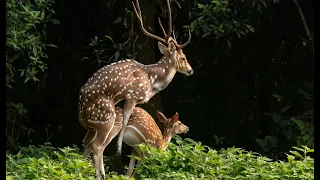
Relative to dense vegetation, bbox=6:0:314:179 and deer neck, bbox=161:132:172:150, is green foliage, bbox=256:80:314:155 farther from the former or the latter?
deer neck, bbox=161:132:172:150

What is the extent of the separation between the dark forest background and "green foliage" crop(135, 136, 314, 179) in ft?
8.06

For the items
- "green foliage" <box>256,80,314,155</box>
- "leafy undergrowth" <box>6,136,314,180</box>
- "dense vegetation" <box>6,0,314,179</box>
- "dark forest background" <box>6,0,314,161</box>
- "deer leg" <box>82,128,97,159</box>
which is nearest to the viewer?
"leafy undergrowth" <box>6,136,314,180</box>

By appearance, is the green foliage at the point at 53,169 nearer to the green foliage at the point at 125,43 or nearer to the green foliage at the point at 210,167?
the green foliage at the point at 210,167

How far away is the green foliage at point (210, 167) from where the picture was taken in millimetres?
5557

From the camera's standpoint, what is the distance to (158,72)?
6.30 meters

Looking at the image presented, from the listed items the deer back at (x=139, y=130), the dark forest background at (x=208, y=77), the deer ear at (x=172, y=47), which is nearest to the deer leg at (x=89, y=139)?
the deer back at (x=139, y=130)

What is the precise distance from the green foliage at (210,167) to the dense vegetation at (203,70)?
1.93 m

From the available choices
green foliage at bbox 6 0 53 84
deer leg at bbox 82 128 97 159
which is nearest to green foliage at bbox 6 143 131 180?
deer leg at bbox 82 128 97 159

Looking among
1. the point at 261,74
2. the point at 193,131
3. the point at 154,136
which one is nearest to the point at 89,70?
the point at 193,131

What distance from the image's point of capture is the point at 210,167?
5797 millimetres

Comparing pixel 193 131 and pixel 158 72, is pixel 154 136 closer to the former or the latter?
pixel 158 72

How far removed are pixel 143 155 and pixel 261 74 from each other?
3458 millimetres

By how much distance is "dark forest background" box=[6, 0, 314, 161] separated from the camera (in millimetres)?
8695

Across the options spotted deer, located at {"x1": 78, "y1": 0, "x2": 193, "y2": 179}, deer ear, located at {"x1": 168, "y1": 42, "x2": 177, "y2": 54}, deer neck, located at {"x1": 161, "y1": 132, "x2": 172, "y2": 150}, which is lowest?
deer neck, located at {"x1": 161, "y1": 132, "x2": 172, "y2": 150}
